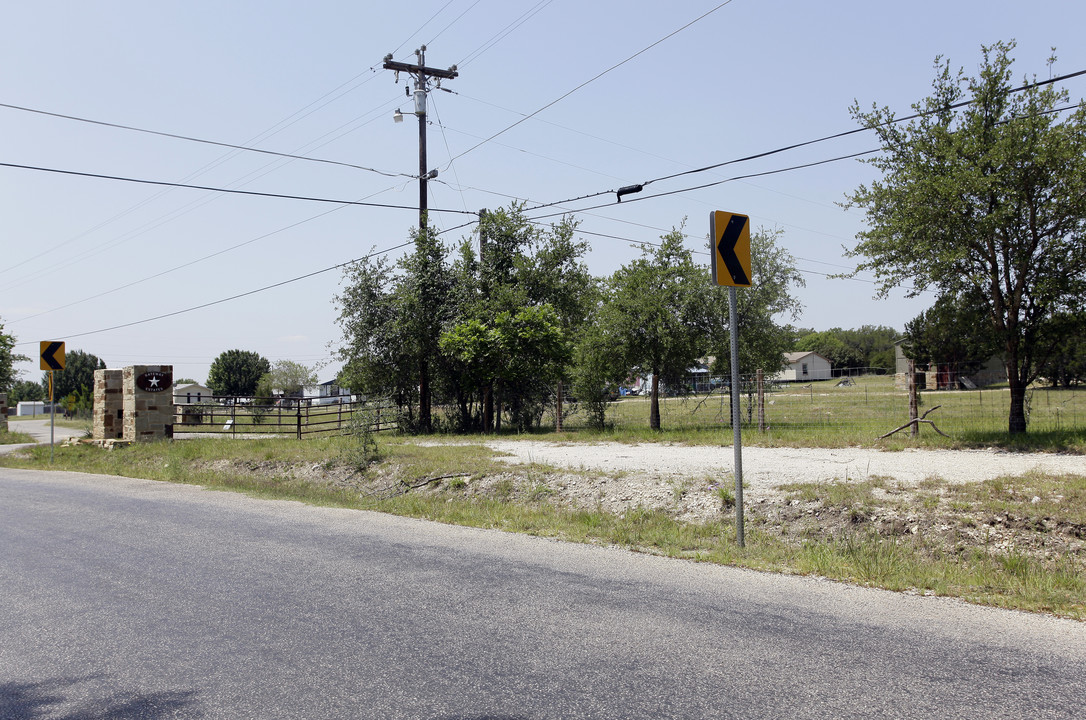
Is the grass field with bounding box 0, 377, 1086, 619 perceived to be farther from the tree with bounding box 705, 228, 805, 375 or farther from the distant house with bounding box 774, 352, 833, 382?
the distant house with bounding box 774, 352, 833, 382

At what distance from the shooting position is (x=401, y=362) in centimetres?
2789

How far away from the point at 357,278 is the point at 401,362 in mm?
3845

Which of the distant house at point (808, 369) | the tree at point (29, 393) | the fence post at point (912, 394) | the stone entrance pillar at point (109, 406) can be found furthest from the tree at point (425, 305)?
the tree at point (29, 393)

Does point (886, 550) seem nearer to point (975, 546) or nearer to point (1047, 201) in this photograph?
point (975, 546)

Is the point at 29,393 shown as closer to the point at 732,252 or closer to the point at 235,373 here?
the point at 235,373

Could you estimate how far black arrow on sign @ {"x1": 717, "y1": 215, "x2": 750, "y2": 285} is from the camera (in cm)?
757

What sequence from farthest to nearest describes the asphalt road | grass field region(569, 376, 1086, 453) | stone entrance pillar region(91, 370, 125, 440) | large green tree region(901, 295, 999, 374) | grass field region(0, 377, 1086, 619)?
stone entrance pillar region(91, 370, 125, 440) → large green tree region(901, 295, 999, 374) → grass field region(569, 376, 1086, 453) → grass field region(0, 377, 1086, 619) → the asphalt road

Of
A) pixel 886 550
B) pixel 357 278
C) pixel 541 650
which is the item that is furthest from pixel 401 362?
pixel 541 650

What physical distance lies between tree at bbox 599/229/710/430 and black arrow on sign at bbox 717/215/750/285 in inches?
609

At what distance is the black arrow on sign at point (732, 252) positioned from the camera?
24.8 ft

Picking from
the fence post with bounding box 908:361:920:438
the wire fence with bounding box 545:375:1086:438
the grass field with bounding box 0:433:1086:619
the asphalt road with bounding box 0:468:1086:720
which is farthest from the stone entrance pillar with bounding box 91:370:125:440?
the fence post with bounding box 908:361:920:438

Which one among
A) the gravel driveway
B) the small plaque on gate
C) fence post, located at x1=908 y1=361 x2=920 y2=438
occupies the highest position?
the small plaque on gate

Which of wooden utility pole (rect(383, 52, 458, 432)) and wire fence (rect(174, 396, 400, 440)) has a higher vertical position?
wooden utility pole (rect(383, 52, 458, 432))

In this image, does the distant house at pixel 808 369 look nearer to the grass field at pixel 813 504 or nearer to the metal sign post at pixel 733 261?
the grass field at pixel 813 504
